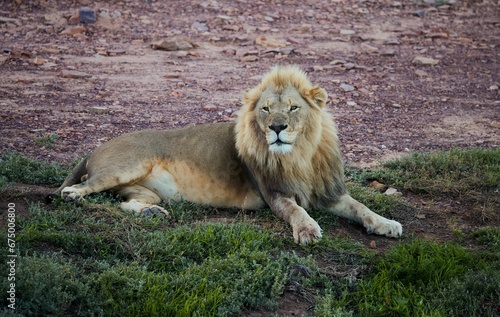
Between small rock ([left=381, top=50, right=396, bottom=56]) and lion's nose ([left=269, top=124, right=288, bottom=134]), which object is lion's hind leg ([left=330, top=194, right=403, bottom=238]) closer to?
lion's nose ([left=269, top=124, right=288, bottom=134])

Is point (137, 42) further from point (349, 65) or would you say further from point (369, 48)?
point (369, 48)

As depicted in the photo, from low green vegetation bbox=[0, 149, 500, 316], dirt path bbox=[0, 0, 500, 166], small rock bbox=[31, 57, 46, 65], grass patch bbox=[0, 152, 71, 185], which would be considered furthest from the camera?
small rock bbox=[31, 57, 46, 65]

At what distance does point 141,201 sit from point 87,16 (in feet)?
19.8

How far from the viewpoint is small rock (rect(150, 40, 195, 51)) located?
10.3 metres

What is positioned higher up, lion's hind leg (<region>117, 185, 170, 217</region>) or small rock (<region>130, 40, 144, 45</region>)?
small rock (<region>130, 40, 144, 45</region>)

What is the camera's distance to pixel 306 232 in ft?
16.0

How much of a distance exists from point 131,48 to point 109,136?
3.30 meters

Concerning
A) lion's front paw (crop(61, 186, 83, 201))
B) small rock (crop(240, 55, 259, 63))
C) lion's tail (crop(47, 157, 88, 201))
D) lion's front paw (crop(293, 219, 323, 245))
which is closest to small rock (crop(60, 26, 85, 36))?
small rock (crop(240, 55, 259, 63))

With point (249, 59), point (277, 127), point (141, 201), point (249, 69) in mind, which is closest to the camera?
point (277, 127)

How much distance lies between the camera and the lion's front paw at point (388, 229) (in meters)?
5.15

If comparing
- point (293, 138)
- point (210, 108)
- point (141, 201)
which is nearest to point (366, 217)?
point (293, 138)

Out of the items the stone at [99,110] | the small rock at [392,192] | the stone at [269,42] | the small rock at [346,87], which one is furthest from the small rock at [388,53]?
the small rock at [392,192]

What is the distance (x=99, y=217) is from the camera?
5.01 metres

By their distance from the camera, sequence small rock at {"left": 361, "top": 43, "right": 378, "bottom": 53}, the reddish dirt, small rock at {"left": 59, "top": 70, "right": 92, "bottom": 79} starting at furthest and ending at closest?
small rock at {"left": 361, "top": 43, "right": 378, "bottom": 53} < small rock at {"left": 59, "top": 70, "right": 92, "bottom": 79} < the reddish dirt
